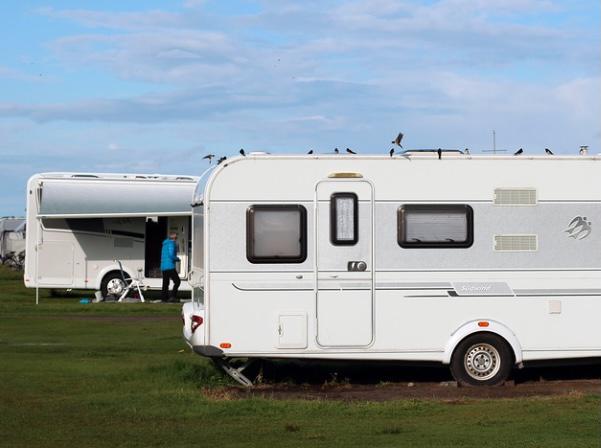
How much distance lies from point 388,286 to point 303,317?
1051 millimetres

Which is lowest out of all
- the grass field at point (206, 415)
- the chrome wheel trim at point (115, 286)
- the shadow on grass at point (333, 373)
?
the grass field at point (206, 415)

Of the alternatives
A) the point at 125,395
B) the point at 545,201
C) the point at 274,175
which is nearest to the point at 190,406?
the point at 125,395

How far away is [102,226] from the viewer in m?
27.1

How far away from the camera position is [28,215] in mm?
26547

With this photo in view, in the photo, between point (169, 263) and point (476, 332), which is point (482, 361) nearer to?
point (476, 332)

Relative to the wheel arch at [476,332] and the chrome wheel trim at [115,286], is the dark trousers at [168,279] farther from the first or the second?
the wheel arch at [476,332]

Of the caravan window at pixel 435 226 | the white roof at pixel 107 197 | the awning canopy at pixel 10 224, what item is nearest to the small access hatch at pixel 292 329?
the caravan window at pixel 435 226

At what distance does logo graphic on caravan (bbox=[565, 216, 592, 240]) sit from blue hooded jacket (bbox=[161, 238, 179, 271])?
12.9 m

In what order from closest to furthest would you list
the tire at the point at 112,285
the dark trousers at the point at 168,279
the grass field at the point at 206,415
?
the grass field at the point at 206,415, the dark trousers at the point at 168,279, the tire at the point at 112,285

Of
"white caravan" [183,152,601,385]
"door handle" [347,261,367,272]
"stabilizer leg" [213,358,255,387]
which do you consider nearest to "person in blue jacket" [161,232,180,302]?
"stabilizer leg" [213,358,255,387]

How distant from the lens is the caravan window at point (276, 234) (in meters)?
12.7

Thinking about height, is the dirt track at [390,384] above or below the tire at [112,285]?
below

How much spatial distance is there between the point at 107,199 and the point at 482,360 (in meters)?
14.9

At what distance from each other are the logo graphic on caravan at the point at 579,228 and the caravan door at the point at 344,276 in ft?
7.82
